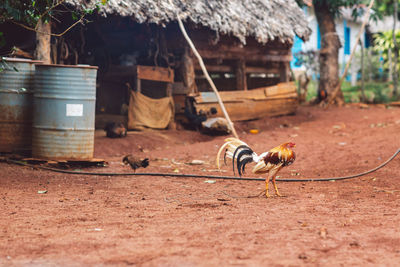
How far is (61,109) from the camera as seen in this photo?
7270 millimetres

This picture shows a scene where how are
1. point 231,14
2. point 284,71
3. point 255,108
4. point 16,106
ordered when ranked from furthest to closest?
point 284,71 < point 255,108 < point 231,14 < point 16,106

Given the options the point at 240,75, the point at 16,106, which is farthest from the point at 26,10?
the point at 240,75

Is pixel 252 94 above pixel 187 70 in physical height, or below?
below

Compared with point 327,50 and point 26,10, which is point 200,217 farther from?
point 327,50

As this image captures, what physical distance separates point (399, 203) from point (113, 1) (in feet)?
19.9

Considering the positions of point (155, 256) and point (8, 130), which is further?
point (8, 130)

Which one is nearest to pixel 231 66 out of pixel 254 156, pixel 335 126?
pixel 335 126

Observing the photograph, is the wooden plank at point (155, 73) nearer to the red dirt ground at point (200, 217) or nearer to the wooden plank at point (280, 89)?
the red dirt ground at point (200, 217)

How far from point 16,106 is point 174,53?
583cm

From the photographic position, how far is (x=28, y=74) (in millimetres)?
7523

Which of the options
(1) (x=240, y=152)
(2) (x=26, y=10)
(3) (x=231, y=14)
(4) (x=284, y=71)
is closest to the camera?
(1) (x=240, y=152)

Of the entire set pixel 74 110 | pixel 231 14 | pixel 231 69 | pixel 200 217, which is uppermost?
pixel 231 14

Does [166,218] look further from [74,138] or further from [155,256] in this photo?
[74,138]

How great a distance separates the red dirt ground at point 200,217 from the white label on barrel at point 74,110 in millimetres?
862
